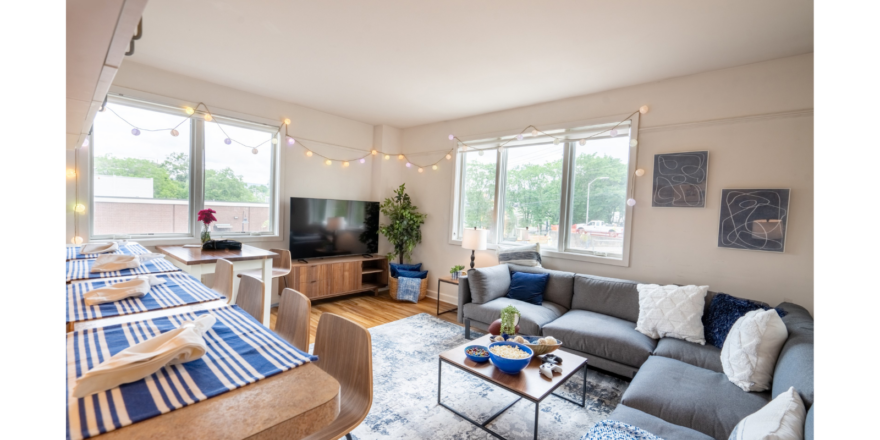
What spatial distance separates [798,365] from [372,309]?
354 cm

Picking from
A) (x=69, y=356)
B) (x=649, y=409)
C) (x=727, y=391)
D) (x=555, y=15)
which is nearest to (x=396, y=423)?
(x=649, y=409)

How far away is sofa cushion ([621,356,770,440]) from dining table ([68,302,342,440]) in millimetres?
1591

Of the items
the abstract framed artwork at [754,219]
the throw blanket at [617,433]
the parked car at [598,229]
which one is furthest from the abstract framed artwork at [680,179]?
the throw blanket at [617,433]

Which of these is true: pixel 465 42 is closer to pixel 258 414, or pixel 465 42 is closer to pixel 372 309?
Answer: pixel 258 414

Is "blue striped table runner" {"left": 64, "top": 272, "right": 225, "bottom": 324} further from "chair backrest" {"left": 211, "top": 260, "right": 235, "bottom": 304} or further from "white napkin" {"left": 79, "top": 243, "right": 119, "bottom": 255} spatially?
"white napkin" {"left": 79, "top": 243, "right": 119, "bottom": 255}

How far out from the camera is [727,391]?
1813mm

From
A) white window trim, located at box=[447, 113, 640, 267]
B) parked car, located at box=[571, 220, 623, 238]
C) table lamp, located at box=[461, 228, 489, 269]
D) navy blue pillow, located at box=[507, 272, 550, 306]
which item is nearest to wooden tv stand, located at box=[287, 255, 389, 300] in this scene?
white window trim, located at box=[447, 113, 640, 267]

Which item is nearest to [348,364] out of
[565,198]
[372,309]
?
[372,309]

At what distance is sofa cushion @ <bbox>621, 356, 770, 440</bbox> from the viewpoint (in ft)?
5.29

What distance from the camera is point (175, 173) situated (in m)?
3.52

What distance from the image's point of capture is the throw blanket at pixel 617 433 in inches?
54.8

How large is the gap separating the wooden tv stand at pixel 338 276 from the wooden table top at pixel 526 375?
2414 millimetres

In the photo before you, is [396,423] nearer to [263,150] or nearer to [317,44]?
[317,44]
